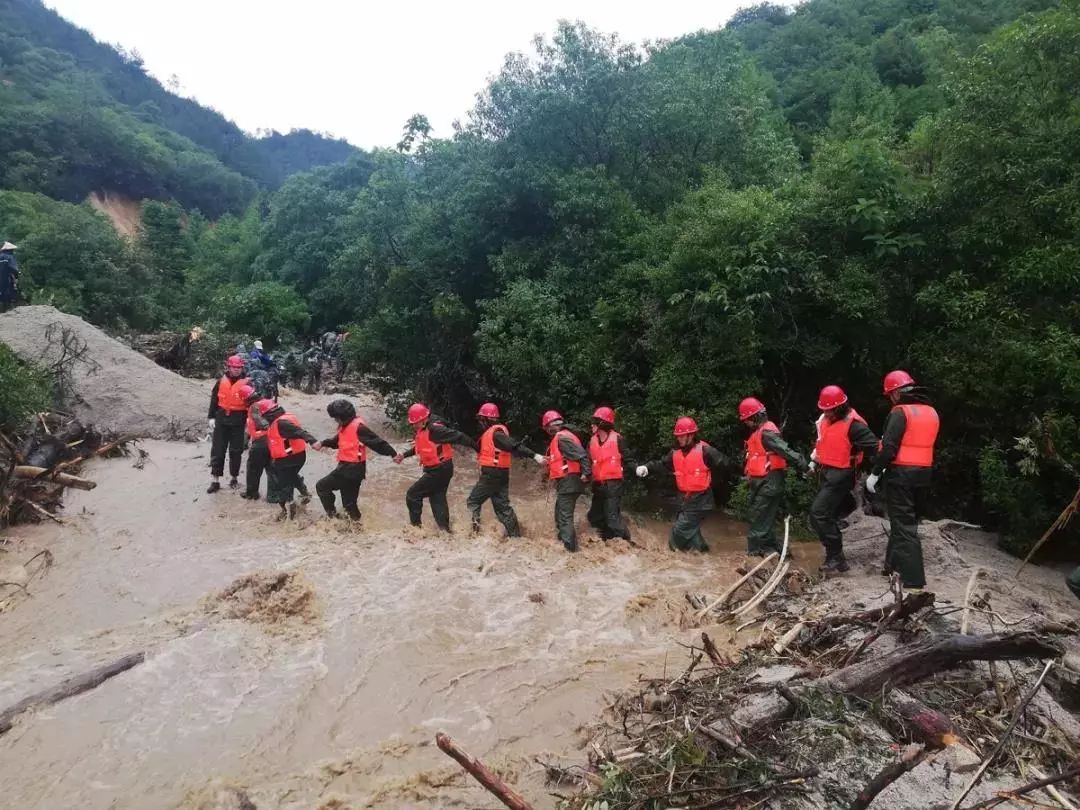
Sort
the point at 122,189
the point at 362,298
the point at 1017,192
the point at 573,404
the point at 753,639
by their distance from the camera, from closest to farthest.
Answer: the point at 753,639 → the point at 1017,192 → the point at 573,404 → the point at 362,298 → the point at 122,189

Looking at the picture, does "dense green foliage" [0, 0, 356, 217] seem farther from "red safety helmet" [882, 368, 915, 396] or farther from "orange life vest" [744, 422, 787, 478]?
"red safety helmet" [882, 368, 915, 396]

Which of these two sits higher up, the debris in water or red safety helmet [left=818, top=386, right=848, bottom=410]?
red safety helmet [left=818, top=386, right=848, bottom=410]

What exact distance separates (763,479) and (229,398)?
7273 mm

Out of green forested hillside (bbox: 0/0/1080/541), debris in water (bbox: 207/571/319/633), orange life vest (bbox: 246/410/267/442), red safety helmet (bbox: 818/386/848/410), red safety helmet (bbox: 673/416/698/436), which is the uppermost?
green forested hillside (bbox: 0/0/1080/541)

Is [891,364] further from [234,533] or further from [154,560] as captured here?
[154,560]

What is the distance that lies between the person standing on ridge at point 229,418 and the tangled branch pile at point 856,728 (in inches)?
304

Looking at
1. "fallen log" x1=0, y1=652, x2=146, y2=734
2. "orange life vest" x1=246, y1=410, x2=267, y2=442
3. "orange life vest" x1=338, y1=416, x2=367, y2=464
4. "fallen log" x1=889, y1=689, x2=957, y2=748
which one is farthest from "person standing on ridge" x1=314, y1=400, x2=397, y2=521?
"fallen log" x1=889, y1=689, x2=957, y2=748

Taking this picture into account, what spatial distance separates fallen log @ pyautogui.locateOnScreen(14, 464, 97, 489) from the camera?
9.07m

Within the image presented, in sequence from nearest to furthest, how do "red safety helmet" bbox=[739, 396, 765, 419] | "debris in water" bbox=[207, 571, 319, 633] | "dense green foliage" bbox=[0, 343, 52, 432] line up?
"debris in water" bbox=[207, 571, 319, 633], "red safety helmet" bbox=[739, 396, 765, 419], "dense green foliage" bbox=[0, 343, 52, 432]

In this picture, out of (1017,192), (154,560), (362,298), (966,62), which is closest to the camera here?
(154,560)

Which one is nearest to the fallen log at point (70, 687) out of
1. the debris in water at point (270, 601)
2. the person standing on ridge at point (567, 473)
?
the debris in water at point (270, 601)

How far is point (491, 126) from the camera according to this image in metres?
14.2

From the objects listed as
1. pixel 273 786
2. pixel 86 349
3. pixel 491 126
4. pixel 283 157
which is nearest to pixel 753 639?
pixel 273 786

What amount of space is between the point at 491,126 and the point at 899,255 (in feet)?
27.0
